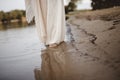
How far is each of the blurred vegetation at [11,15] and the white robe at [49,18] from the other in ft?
14.2

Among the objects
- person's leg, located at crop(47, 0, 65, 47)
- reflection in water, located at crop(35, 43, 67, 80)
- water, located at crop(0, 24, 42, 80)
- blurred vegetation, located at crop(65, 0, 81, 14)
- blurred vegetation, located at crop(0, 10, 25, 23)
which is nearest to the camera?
reflection in water, located at crop(35, 43, 67, 80)

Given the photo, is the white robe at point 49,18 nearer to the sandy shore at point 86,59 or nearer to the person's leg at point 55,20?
the person's leg at point 55,20

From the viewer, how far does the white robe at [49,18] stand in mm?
3326

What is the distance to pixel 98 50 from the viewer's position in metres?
2.71

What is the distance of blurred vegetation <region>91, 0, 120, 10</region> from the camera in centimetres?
598

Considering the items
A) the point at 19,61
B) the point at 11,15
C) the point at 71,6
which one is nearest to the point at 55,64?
the point at 19,61

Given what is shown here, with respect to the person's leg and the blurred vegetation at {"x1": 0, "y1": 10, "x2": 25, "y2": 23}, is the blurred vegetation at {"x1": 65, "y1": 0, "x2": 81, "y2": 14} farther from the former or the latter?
the person's leg

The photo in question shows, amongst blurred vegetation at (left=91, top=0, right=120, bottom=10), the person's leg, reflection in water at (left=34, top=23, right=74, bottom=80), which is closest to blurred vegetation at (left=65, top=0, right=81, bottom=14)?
blurred vegetation at (left=91, top=0, right=120, bottom=10)

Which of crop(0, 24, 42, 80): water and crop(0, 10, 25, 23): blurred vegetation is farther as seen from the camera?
crop(0, 10, 25, 23): blurred vegetation

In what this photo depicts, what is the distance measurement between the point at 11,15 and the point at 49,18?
16.2ft

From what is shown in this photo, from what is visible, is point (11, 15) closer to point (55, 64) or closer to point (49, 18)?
point (49, 18)

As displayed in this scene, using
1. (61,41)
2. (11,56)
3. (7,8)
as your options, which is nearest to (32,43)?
(61,41)

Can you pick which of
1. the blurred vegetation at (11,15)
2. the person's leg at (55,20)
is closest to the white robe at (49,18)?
the person's leg at (55,20)

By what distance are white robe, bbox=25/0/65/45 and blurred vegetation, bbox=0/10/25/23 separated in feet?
14.2
